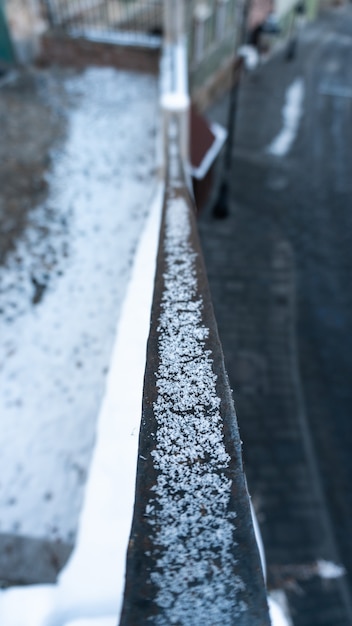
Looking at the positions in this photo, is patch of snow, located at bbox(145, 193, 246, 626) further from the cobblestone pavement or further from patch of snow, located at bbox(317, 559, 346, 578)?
patch of snow, located at bbox(317, 559, 346, 578)

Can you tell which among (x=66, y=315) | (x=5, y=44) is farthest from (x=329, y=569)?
(x=5, y=44)

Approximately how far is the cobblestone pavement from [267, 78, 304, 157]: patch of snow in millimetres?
336

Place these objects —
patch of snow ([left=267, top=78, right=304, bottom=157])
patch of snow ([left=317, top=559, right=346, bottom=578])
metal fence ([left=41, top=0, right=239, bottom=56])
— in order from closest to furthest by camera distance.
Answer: patch of snow ([left=317, top=559, right=346, bottom=578]) < metal fence ([left=41, top=0, right=239, bottom=56]) < patch of snow ([left=267, top=78, right=304, bottom=157])

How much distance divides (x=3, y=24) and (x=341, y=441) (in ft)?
39.0

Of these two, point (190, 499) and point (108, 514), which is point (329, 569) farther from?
point (190, 499)

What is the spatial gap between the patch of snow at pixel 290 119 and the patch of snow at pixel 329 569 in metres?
12.9

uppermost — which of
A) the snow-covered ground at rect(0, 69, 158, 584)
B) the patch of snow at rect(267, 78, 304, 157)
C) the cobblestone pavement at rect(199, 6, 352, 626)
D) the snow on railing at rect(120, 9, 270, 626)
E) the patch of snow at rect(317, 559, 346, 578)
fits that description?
the snow on railing at rect(120, 9, 270, 626)

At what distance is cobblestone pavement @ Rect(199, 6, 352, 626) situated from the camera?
5.93 m

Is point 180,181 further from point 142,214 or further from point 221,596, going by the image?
point 221,596

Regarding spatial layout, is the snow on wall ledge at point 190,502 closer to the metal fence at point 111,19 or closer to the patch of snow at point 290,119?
the metal fence at point 111,19

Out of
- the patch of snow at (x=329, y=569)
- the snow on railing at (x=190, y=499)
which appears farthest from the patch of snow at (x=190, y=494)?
the patch of snow at (x=329, y=569)

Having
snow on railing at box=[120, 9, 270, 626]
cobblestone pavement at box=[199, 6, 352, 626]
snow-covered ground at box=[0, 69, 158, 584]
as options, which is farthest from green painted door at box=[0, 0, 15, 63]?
snow on railing at box=[120, 9, 270, 626]

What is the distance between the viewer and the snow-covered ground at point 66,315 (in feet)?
12.5

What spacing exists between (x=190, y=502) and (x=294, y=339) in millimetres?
A: 7357
